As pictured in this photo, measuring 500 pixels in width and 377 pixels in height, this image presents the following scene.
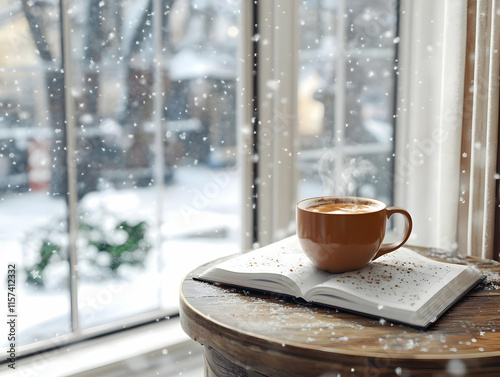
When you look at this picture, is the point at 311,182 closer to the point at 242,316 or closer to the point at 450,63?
the point at 450,63

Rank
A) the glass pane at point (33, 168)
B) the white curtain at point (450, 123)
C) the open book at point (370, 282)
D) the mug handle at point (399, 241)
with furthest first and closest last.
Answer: the white curtain at point (450, 123) < the glass pane at point (33, 168) < the mug handle at point (399, 241) < the open book at point (370, 282)

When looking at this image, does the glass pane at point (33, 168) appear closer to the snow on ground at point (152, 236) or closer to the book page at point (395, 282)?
the snow on ground at point (152, 236)

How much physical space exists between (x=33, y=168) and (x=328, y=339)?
81 cm

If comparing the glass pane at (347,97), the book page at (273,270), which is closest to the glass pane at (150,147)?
the glass pane at (347,97)

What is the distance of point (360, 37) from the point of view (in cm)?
166

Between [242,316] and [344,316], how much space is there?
0.14 meters

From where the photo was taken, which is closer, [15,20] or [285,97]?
[15,20]

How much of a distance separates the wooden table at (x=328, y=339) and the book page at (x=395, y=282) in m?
0.03

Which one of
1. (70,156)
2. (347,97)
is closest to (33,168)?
(70,156)

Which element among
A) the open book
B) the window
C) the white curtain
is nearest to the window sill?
the window

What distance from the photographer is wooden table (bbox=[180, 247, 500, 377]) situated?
1.91 feet

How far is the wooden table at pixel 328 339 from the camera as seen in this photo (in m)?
0.58

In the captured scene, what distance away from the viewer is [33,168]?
117cm

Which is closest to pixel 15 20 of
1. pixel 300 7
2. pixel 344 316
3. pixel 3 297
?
pixel 3 297
